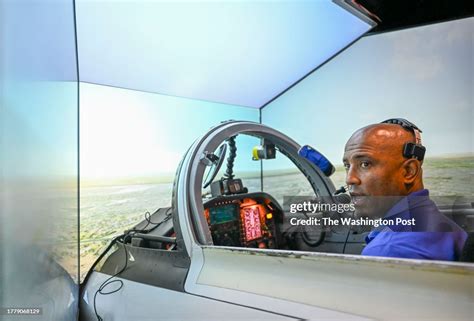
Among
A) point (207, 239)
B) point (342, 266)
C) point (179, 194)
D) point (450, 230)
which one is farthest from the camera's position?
point (179, 194)

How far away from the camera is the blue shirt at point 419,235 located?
0.80 m

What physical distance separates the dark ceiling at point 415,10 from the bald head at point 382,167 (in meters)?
2.19

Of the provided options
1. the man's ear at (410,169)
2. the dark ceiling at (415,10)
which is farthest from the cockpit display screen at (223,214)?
the dark ceiling at (415,10)

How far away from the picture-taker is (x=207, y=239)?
4.09ft

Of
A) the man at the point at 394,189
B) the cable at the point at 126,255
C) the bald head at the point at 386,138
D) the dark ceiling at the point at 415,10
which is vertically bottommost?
the cable at the point at 126,255

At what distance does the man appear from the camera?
0.87 m

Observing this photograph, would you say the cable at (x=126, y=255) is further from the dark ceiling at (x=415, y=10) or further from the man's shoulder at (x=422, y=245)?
the dark ceiling at (x=415, y=10)

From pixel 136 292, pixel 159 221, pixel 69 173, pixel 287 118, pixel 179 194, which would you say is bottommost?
pixel 136 292

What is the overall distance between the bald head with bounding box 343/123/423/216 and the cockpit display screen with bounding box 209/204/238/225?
1.06 m

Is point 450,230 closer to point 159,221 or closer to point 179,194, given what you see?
point 179,194

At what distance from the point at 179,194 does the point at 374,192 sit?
2.74 ft

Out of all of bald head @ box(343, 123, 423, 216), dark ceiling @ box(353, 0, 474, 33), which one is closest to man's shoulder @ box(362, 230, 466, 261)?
bald head @ box(343, 123, 423, 216)

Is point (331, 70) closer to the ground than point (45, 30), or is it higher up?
higher up

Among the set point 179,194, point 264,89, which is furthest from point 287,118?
point 179,194
